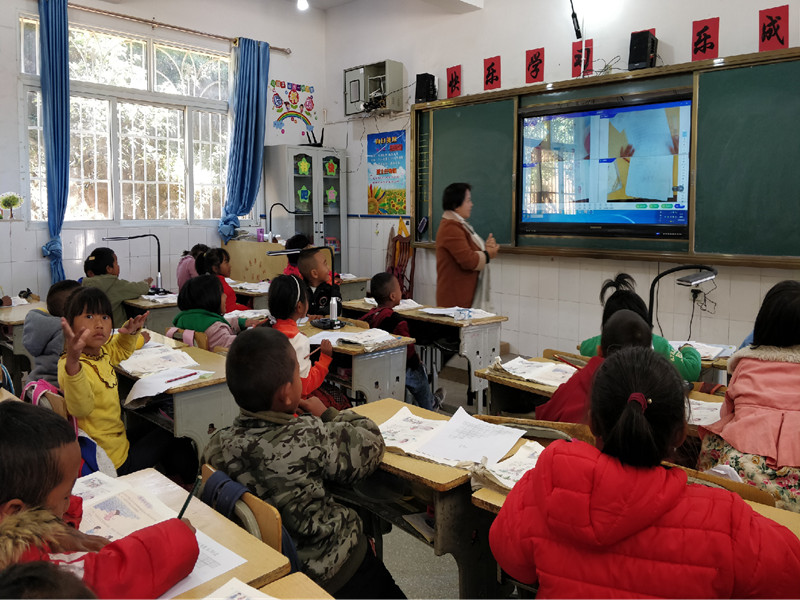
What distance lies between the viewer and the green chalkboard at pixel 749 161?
407 cm

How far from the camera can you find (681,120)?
4508mm

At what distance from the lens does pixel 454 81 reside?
20.2 feet

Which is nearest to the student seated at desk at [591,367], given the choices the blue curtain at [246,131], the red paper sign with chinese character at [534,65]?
the red paper sign with chinese character at [534,65]

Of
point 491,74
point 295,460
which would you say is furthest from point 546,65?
point 295,460

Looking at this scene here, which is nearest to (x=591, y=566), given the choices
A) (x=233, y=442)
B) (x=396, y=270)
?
(x=233, y=442)

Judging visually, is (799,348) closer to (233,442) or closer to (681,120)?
(233,442)

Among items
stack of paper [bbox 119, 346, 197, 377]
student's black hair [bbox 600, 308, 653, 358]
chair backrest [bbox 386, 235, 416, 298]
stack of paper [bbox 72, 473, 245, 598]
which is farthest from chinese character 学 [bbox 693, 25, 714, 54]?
stack of paper [bbox 72, 473, 245, 598]

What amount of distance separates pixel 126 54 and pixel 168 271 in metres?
2.11

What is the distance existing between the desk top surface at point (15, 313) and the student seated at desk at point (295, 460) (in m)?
2.97

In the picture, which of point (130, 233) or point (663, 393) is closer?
point (663, 393)

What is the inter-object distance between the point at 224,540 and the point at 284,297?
164 cm

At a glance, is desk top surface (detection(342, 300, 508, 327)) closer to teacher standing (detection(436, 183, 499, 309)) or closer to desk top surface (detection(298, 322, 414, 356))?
teacher standing (detection(436, 183, 499, 309))

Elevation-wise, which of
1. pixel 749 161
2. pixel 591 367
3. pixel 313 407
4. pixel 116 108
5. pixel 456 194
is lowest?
pixel 313 407

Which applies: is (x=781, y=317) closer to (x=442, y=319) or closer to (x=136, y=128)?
(x=442, y=319)
